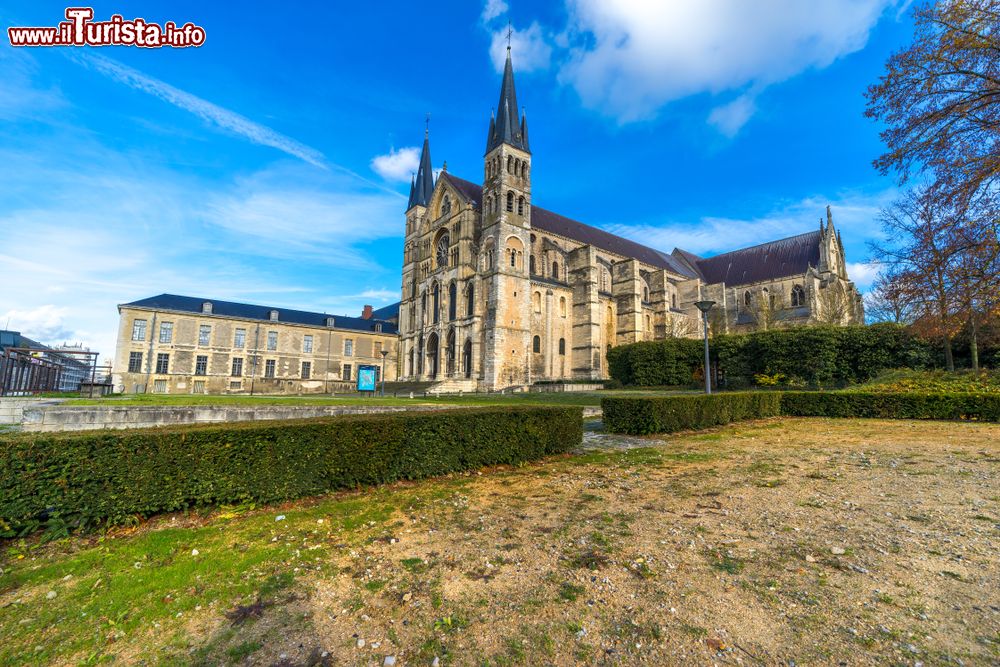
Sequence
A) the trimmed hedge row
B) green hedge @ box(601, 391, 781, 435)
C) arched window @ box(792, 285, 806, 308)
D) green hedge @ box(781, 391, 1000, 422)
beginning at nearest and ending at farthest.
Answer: green hedge @ box(601, 391, 781, 435) < the trimmed hedge row < green hedge @ box(781, 391, 1000, 422) < arched window @ box(792, 285, 806, 308)

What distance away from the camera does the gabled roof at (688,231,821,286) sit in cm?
4294

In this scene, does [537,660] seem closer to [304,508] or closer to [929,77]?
[304,508]

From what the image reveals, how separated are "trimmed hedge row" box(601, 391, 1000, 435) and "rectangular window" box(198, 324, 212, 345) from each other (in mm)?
38884

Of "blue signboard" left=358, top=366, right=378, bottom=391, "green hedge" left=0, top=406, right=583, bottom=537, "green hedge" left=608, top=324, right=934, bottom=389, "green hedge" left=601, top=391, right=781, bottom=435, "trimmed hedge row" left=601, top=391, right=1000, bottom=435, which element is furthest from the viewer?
"blue signboard" left=358, top=366, right=378, bottom=391

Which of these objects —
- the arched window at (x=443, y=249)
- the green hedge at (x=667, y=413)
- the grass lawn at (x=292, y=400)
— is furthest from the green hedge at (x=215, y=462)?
the arched window at (x=443, y=249)

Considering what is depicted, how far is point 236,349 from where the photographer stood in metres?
39.0

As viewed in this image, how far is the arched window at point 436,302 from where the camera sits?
1549 inches

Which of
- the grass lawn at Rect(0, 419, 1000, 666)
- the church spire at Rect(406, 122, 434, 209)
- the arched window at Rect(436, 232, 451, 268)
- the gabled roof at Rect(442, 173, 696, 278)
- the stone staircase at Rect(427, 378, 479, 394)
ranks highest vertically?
the church spire at Rect(406, 122, 434, 209)

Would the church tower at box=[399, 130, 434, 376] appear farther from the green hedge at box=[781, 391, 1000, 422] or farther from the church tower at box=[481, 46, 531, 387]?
the green hedge at box=[781, 391, 1000, 422]

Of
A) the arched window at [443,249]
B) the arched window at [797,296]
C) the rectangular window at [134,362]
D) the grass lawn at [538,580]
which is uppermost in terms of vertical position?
the arched window at [443,249]

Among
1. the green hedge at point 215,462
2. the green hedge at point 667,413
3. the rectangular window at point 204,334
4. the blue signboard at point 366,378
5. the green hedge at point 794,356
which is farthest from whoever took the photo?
the rectangular window at point 204,334

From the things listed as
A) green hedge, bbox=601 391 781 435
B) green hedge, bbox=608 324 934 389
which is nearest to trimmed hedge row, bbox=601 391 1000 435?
green hedge, bbox=601 391 781 435

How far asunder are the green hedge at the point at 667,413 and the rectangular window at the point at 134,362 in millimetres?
40101

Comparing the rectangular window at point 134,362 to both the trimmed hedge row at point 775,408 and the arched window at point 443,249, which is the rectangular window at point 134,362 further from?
the trimmed hedge row at point 775,408
